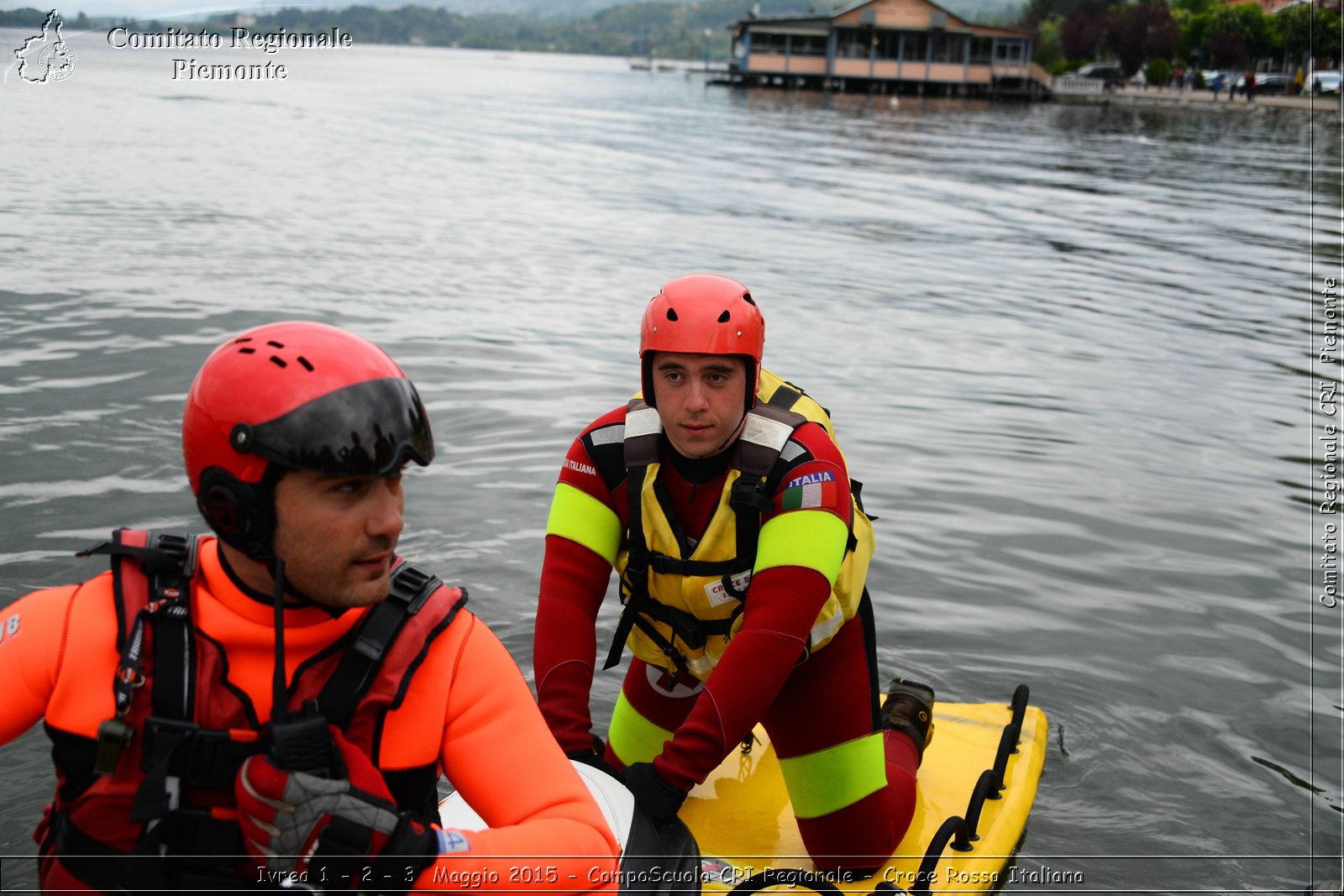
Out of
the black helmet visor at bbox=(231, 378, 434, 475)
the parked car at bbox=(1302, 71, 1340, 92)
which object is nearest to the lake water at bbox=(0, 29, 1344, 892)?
the black helmet visor at bbox=(231, 378, 434, 475)

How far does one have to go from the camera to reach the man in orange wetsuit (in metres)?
2.25

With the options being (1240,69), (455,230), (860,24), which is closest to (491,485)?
(455,230)

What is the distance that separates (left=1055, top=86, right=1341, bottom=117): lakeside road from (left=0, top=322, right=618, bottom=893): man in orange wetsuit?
73.3 metres

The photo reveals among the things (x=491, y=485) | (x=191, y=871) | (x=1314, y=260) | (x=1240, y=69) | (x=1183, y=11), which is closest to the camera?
(x=191, y=871)

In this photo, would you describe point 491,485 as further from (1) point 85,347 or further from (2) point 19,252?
(2) point 19,252

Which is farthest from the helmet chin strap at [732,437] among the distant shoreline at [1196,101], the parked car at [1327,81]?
the parked car at [1327,81]

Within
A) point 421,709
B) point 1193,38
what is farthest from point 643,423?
point 1193,38

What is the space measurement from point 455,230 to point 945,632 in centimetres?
1684

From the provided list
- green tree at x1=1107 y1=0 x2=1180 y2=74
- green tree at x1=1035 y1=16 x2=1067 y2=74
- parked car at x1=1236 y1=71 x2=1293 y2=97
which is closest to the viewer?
parked car at x1=1236 y1=71 x2=1293 y2=97

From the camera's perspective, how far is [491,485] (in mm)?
9570

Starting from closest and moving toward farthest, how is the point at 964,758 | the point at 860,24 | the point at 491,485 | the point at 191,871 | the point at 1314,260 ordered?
1. the point at 191,871
2. the point at 964,758
3. the point at 491,485
4. the point at 1314,260
5. the point at 860,24

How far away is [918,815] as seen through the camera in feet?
16.6

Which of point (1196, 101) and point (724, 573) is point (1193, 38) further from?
point (724, 573)

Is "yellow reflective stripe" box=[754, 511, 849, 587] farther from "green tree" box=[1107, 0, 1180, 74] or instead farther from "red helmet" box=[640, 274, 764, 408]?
"green tree" box=[1107, 0, 1180, 74]
